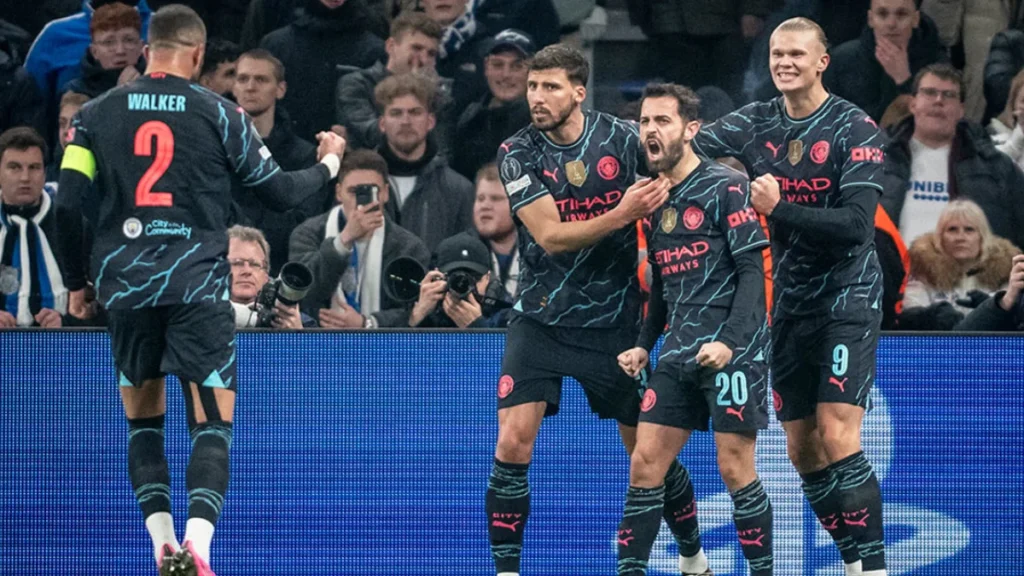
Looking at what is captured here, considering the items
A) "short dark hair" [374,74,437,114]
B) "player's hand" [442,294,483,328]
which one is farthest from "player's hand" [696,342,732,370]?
"short dark hair" [374,74,437,114]

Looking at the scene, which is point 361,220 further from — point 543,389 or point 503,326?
point 543,389

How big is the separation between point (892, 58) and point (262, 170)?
14.9ft

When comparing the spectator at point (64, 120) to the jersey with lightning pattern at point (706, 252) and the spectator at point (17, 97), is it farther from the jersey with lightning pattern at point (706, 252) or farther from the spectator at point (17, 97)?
the jersey with lightning pattern at point (706, 252)

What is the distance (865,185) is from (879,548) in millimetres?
1463

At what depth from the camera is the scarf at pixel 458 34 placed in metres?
10.1

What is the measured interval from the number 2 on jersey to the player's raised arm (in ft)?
0.73

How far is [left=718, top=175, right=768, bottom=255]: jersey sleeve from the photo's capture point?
6703 mm

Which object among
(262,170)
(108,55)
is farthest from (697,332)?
(108,55)

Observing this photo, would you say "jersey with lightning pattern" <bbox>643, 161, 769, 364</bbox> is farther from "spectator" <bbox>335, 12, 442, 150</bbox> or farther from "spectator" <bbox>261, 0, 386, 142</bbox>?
"spectator" <bbox>261, 0, 386, 142</bbox>

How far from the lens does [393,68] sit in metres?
9.89

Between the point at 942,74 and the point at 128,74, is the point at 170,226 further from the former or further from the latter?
the point at 942,74

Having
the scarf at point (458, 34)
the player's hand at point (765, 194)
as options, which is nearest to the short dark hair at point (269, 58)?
the scarf at point (458, 34)

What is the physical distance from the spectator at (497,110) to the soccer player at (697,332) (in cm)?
307

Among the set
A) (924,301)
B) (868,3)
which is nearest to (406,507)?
(924,301)
